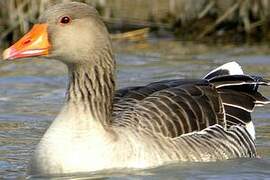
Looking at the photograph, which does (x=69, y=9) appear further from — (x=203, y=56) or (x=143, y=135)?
(x=203, y=56)

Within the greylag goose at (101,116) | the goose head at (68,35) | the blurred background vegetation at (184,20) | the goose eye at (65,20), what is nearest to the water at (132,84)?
the greylag goose at (101,116)

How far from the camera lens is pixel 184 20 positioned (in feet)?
61.1

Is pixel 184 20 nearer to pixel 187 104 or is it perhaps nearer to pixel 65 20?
pixel 187 104

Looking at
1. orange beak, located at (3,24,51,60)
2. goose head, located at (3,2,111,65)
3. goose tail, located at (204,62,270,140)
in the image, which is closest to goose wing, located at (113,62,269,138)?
goose tail, located at (204,62,270,140)

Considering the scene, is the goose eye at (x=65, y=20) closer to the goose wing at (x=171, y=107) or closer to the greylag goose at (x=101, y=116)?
the greylag goose at (x=101, y=116)

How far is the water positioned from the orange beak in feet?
3.92

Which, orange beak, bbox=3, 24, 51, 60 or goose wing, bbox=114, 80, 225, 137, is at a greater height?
orange beak, bbox=3, 24, 51, 60

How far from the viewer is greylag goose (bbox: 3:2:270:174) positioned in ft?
29.4

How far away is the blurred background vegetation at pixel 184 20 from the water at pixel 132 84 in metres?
0.77

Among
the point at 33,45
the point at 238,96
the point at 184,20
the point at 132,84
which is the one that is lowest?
the point at 132,84

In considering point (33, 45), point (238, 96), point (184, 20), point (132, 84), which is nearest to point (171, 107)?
point (238, 96)

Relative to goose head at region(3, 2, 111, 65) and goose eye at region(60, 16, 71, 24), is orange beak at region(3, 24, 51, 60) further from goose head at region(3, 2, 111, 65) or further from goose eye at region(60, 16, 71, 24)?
goose eye at region(60, 16, 71, 24)

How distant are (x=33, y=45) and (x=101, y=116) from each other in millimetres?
948

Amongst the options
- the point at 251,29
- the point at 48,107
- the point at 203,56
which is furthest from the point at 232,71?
the point at 251,29
